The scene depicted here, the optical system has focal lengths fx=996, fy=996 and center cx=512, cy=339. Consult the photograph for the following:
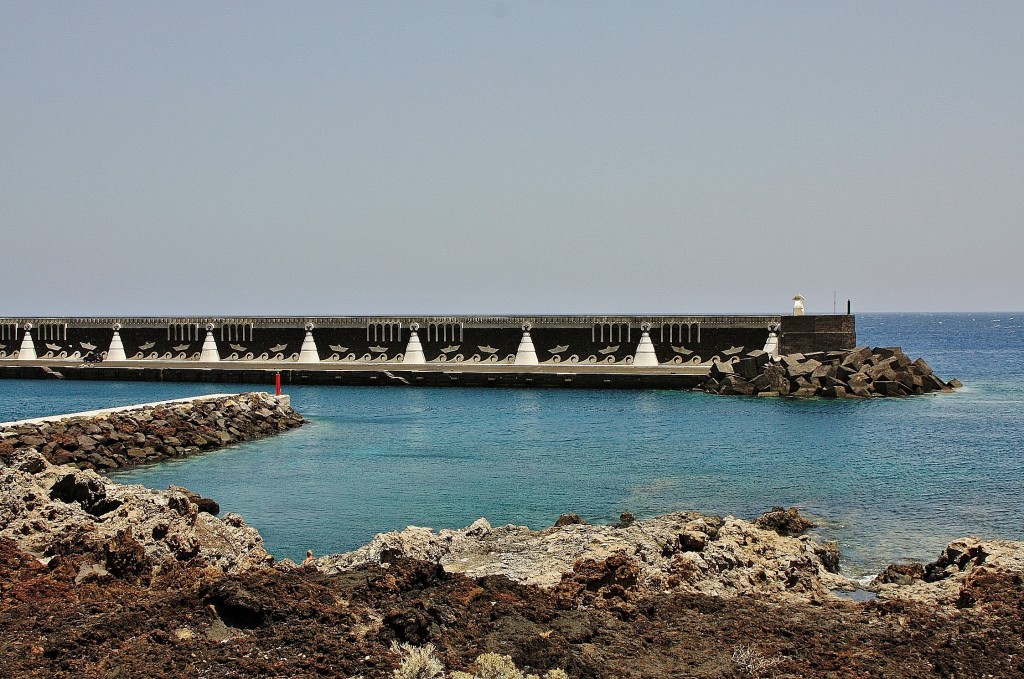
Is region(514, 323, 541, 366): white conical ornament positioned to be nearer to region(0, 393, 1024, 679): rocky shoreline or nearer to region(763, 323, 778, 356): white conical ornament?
region(763, 323, 778, 356): white conical ornament

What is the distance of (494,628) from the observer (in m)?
8.77

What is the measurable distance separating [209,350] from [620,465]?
116 ft

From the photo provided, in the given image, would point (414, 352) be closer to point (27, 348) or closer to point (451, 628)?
point (27, 348)

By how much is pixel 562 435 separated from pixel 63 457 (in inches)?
512

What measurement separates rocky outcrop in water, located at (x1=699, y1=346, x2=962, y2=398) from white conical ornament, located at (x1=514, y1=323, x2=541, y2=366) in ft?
31.4

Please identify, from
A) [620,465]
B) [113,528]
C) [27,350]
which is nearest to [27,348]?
[27,350]

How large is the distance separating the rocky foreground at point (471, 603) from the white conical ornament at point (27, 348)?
157 ft

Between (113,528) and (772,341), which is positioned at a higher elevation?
(772,341)

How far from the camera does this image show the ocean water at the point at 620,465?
54.6 ft

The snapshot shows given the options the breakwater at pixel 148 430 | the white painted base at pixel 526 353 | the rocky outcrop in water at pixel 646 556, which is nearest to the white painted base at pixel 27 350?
the white painted base at pixel 526 353

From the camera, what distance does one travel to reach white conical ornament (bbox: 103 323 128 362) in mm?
54000

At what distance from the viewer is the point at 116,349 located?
54.2m

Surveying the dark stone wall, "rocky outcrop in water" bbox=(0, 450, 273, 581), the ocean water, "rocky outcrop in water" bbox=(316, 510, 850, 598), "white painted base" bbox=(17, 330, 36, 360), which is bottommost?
the ocean water

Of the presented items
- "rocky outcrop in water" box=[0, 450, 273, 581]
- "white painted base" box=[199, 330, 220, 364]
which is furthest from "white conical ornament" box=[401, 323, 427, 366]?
"rocky outcrop in water" box=[0, 450, 273, 581]
